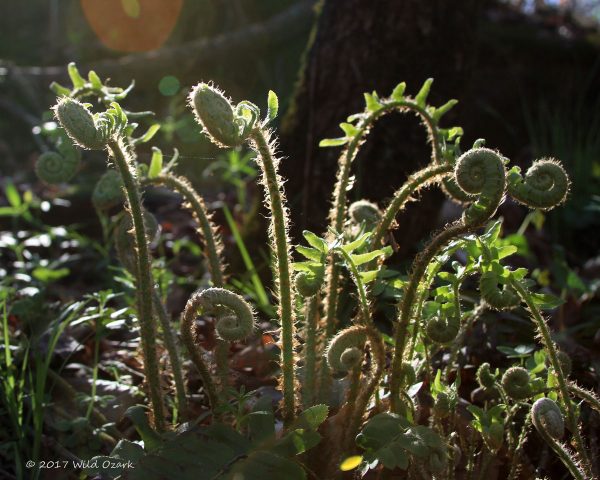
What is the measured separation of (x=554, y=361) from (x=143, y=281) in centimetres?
92

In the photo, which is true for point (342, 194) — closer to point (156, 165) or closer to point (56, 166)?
point (156, 165)

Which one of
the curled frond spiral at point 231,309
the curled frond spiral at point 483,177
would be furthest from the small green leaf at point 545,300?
the curled frond spiral at point 231,309

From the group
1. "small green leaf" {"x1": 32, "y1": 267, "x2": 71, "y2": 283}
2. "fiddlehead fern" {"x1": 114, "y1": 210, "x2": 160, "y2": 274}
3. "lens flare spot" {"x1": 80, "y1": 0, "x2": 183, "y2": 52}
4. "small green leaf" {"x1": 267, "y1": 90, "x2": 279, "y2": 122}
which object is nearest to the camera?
"small green leaf" {"x1": 267, "y1": 90, "x2": 279, "y2": 122}

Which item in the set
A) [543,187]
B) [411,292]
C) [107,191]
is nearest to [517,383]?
[411,292]

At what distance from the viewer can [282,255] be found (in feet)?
5.41

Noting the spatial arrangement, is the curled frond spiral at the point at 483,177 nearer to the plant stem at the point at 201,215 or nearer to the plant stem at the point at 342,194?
the plant stem at the point at 342,194

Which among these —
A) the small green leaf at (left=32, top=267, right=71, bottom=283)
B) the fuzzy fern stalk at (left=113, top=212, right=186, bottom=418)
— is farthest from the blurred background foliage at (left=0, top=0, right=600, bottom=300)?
the fuzzy fern stalk at (left=113, top=212, right=186, bottom=418)

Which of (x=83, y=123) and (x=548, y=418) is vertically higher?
(x=83, y=123)

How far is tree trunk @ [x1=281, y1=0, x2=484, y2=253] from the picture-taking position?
300cm

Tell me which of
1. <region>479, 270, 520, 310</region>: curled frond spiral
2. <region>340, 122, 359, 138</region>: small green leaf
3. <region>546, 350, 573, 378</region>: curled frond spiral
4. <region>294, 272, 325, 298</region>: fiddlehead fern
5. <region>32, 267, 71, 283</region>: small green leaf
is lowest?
<region>546, 350, 573, 378</region>: curled frond spiral

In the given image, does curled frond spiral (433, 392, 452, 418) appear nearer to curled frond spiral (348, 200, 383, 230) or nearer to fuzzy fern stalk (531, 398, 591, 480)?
fuzzy fern stalk (531, 398, 591, 480)

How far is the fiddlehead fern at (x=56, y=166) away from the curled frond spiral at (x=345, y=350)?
2.99ft

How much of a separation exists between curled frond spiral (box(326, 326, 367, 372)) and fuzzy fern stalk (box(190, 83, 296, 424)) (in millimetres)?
113

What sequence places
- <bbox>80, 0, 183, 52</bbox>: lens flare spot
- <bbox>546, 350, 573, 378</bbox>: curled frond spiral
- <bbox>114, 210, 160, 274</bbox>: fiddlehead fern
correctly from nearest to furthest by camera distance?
A: 1. <bbox>546, 350, 573, 378</bbox>: curled frond spiral
2. <bbox>114, 210, 160, 274</bbox>: fiddlehead fern
3. <bbox>80, 0, 183, 52</bbox>: lens flare spot
